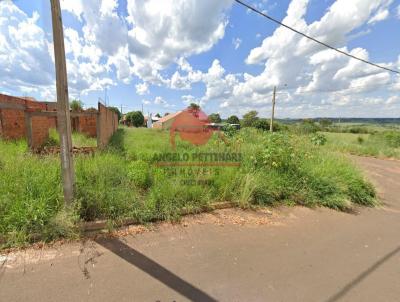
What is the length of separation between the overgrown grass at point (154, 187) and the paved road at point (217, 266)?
1.24ft

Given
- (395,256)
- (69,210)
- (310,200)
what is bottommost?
(395,256)

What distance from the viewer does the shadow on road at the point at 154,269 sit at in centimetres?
194

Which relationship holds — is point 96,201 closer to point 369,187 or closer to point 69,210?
point 69,210

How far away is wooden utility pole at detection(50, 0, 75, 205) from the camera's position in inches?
103

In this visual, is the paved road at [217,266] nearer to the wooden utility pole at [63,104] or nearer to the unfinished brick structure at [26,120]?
the wooden utility pole at [63,104]

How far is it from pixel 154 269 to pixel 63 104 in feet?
7.91

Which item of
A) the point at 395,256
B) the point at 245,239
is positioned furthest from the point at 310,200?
the point at 245,239

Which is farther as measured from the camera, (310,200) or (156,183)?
(310,200)

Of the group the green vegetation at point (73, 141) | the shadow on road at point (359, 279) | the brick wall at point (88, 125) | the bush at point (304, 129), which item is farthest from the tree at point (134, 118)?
the shadow on road at point (359, 279)

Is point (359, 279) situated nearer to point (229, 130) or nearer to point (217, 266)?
point (217, 266)

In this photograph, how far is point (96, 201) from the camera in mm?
3059

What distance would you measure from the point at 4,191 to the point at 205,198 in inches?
116

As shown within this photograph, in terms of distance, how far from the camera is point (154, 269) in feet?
7.31

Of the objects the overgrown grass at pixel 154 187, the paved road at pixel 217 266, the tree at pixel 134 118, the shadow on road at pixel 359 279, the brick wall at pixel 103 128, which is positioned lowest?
the shadow on road at pixel 359 279
